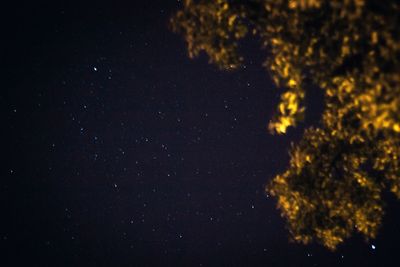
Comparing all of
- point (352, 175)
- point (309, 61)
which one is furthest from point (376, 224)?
point (309, 61)

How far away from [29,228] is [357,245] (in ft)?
131

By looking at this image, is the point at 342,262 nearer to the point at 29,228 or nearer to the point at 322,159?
the point at 322,159

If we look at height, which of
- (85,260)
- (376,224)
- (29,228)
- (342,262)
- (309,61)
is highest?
(29,228)

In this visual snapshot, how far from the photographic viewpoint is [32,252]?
148ft

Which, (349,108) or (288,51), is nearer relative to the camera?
(288,51)

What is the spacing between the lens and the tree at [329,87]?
12.8 ft

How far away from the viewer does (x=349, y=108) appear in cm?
571

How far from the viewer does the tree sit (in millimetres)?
3916

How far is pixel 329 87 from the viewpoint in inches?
187

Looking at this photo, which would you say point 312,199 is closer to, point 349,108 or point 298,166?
point 298,166

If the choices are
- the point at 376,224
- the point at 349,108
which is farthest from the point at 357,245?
the point at 349,108

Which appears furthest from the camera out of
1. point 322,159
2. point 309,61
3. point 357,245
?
point 357,245

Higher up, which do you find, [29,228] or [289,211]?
[29,228]

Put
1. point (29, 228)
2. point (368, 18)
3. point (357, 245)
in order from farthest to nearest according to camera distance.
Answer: point (29, 228), point (357, 245), point (368, 18)
